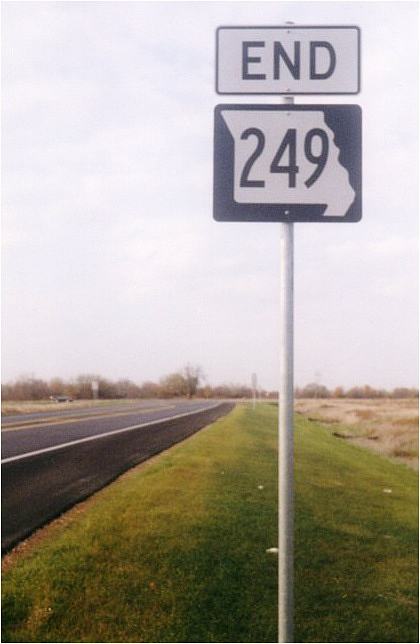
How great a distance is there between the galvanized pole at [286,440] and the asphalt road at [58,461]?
5.76 meters

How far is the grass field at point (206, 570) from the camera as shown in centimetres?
548

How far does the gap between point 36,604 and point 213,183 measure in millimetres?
4365

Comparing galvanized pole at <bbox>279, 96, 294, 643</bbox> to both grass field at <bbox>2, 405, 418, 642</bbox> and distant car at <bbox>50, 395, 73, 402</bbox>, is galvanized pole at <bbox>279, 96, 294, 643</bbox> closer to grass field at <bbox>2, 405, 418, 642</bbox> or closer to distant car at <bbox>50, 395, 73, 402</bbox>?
grass field at <bbox>2, 405, 418, 642</bbox>

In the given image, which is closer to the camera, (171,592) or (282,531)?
(282,531)

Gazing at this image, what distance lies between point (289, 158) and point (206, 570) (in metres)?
4.85

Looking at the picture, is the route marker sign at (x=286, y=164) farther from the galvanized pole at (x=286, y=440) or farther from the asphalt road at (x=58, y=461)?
the asphalt road at (x=58, y=461)

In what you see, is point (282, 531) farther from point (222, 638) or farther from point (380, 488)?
point (380, 488)

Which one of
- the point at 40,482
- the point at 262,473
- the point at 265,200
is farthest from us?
the point at 262,473

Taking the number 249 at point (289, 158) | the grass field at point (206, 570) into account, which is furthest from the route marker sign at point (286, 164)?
the grass field at point (206, 570)

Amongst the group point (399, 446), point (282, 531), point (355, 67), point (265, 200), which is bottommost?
point (399, 446)

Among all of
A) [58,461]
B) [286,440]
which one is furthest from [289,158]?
[58,461]

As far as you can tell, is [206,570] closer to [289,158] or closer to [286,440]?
[286,440]

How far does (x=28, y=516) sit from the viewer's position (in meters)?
9.09

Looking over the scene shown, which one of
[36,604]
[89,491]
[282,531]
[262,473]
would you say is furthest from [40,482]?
[282,531]
